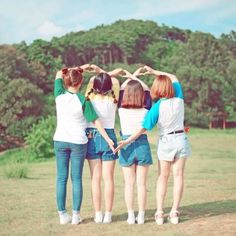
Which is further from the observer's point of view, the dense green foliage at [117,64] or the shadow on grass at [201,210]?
the dense green foliage at [117,64]

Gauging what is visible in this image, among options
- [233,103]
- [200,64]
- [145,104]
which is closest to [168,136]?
[145,104]

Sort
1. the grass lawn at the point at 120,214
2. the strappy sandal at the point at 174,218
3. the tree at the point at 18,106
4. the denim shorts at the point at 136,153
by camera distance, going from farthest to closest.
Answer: the tree at the point at 18,106
the denim shorts at the point at 136,153
the strappy sandal at the point at 174,218
the grass lawn at the point at 120,214

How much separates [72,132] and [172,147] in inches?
40.5

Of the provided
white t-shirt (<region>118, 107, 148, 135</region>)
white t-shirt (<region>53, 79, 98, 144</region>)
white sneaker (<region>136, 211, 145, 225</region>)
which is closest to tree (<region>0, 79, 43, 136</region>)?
white t-shirt (<region>53, 79, 98, 144</region>)

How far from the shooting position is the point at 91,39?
56.3 m

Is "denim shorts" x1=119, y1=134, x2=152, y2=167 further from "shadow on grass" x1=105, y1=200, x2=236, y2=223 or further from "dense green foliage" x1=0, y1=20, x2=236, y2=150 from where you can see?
"dense green foliage" x1=0, y1=20, x2=236, y2=150

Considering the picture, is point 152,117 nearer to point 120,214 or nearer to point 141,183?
point 141,183

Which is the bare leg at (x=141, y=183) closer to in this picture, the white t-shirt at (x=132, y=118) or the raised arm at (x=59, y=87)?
the white t-shirt at (x=132, y=118)

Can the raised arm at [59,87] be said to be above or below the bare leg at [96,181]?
above

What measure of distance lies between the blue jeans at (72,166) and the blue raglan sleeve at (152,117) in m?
0.67

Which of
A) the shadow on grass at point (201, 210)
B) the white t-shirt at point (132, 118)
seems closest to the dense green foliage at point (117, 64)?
the shadow on grass at point (201, 210)

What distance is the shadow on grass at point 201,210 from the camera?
543cm

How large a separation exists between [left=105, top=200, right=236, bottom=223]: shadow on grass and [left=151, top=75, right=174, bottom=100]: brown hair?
1319 mm

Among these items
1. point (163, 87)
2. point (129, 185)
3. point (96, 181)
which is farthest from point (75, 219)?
point (163, 87)
